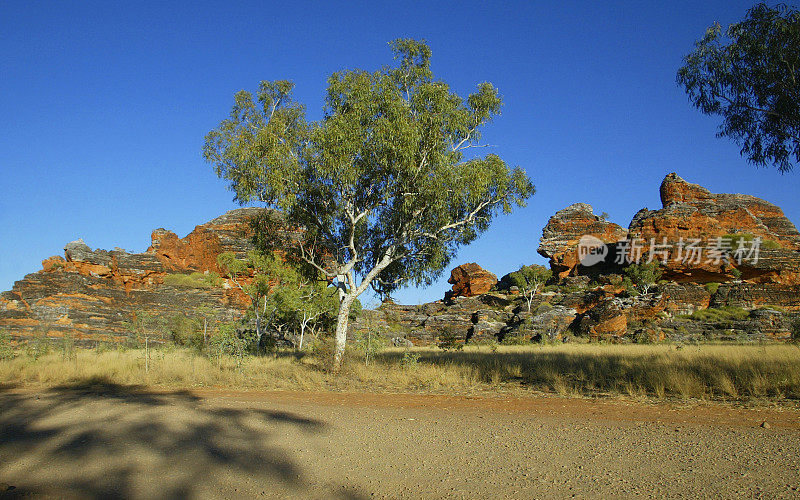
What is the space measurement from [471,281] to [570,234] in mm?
17258

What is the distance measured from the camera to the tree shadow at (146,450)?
4.61m

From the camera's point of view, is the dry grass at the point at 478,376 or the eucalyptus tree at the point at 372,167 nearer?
the dry grass at the point at 478,376

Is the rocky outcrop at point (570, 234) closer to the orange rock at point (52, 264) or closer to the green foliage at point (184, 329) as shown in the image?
the green foliage at point (184, 329)

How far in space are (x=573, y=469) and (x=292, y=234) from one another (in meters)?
14.7

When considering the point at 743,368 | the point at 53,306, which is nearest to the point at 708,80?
the point at 743,368

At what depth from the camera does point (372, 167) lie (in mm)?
15484

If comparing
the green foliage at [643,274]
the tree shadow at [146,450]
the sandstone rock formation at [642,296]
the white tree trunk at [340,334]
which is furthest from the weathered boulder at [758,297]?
the tree shadow at [146,450]

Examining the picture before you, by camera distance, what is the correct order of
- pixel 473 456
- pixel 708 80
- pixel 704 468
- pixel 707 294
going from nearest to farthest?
pixel 704 468
pixel 473 456
pixel 708 80
pixel 707 294

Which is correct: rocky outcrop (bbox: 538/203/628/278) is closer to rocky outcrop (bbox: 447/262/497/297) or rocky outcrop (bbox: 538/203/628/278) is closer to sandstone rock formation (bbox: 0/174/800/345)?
sandstone rock formation (bbox: 0/174/800/345)

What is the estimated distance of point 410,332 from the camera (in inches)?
1750

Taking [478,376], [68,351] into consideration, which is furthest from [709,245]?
[68,351]

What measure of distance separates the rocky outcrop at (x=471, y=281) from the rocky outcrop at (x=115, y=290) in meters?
36.8

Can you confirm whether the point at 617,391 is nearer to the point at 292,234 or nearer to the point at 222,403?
the point at 222,403

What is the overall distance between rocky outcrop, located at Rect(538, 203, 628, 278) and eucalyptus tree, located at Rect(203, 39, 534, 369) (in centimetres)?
5734
